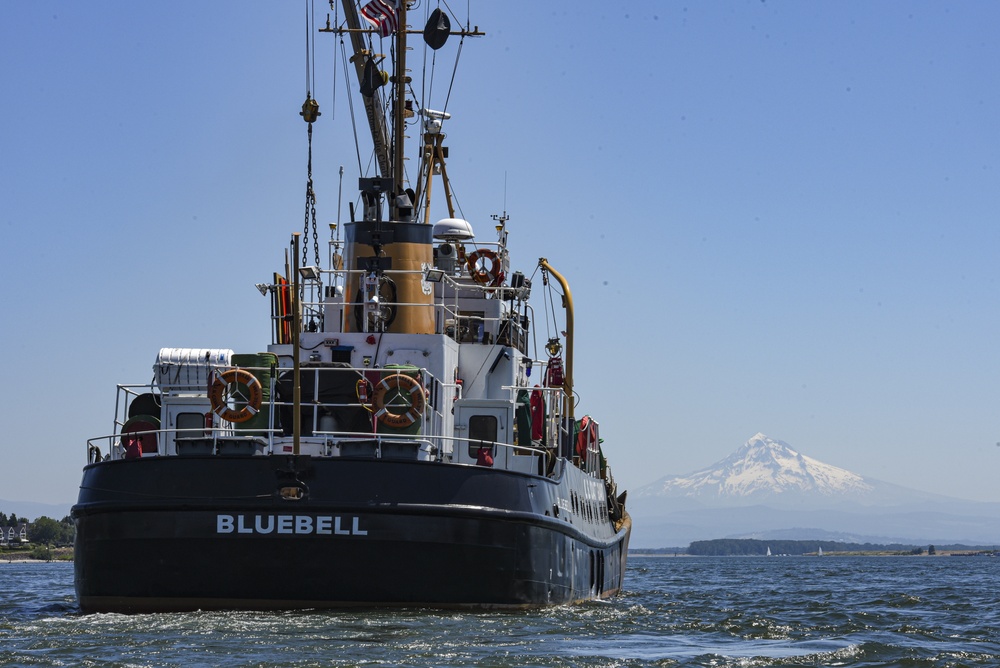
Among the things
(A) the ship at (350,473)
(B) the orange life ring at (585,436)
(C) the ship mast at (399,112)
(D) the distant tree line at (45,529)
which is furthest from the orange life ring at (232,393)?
(D) the distant tree line at (45,529)

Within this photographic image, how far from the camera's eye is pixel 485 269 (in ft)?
103

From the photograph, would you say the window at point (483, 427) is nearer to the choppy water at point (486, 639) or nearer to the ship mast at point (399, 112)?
the choppy water at point (486, 639)

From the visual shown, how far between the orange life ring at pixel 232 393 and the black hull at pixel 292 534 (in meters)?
1.05

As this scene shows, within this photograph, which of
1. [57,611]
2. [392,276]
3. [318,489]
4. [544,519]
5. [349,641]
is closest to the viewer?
[349,641]

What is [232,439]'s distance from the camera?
2106cm

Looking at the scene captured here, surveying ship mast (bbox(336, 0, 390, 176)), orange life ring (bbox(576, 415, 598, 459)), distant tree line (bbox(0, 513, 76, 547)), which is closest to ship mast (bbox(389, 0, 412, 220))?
ship mast (bbox(336, 0, 390, 176))

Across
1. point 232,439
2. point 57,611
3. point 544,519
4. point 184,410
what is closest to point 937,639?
point 544,519

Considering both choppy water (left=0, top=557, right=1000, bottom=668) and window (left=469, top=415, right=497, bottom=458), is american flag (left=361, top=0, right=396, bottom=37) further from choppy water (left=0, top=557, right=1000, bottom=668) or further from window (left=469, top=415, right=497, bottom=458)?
choppy water (left=0, top=557, right=1000, bottom=668)

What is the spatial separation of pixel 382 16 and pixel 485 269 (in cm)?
597

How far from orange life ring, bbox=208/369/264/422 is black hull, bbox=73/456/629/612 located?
41.5 inches

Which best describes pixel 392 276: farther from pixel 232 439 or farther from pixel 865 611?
pixel 865 611

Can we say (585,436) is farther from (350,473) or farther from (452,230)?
(350,473)

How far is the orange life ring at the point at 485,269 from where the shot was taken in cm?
3123

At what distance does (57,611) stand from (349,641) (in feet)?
30.0
